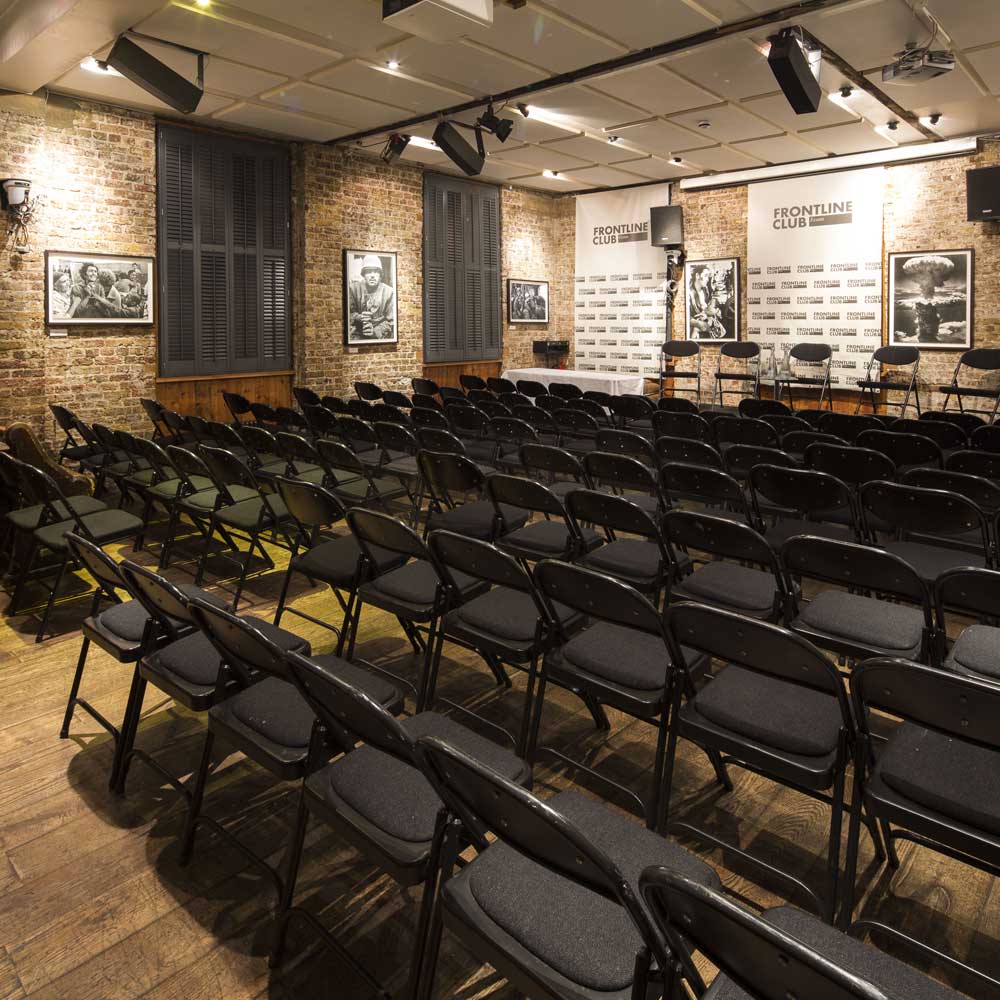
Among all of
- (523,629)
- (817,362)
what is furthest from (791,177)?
(523,629)

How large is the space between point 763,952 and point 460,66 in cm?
784

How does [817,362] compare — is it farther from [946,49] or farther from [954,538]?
[954,538]

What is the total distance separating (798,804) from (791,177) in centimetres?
1102

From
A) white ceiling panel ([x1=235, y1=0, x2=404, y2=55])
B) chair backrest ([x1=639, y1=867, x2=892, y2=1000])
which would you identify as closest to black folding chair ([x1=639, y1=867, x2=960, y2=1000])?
chair backrest ([x1=639, y1=867, x2=892, y2=1000])

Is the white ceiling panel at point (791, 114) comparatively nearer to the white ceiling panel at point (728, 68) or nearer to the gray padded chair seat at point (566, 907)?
the white ceiling panel at point (728, 68)

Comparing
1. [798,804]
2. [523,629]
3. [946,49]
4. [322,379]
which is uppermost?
[946,49]

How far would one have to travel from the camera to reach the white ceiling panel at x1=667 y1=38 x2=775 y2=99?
7.03 meters

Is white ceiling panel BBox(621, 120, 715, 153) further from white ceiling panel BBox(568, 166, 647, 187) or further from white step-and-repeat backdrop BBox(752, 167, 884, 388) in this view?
white step-and-repeat backdrop BBox(752, 167, 884, 388)

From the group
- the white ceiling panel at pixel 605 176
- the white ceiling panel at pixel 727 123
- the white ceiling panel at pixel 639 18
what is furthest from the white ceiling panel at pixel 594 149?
the white ceiling panel at pixel 639 18

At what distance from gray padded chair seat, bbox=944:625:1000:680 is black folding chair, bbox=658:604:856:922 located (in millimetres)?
557

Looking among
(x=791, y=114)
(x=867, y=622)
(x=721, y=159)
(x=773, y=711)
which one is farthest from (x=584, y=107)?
(x=773, y=711)

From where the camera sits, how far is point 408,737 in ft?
5.92

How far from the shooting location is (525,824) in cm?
154

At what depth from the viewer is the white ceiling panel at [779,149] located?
10312mm
